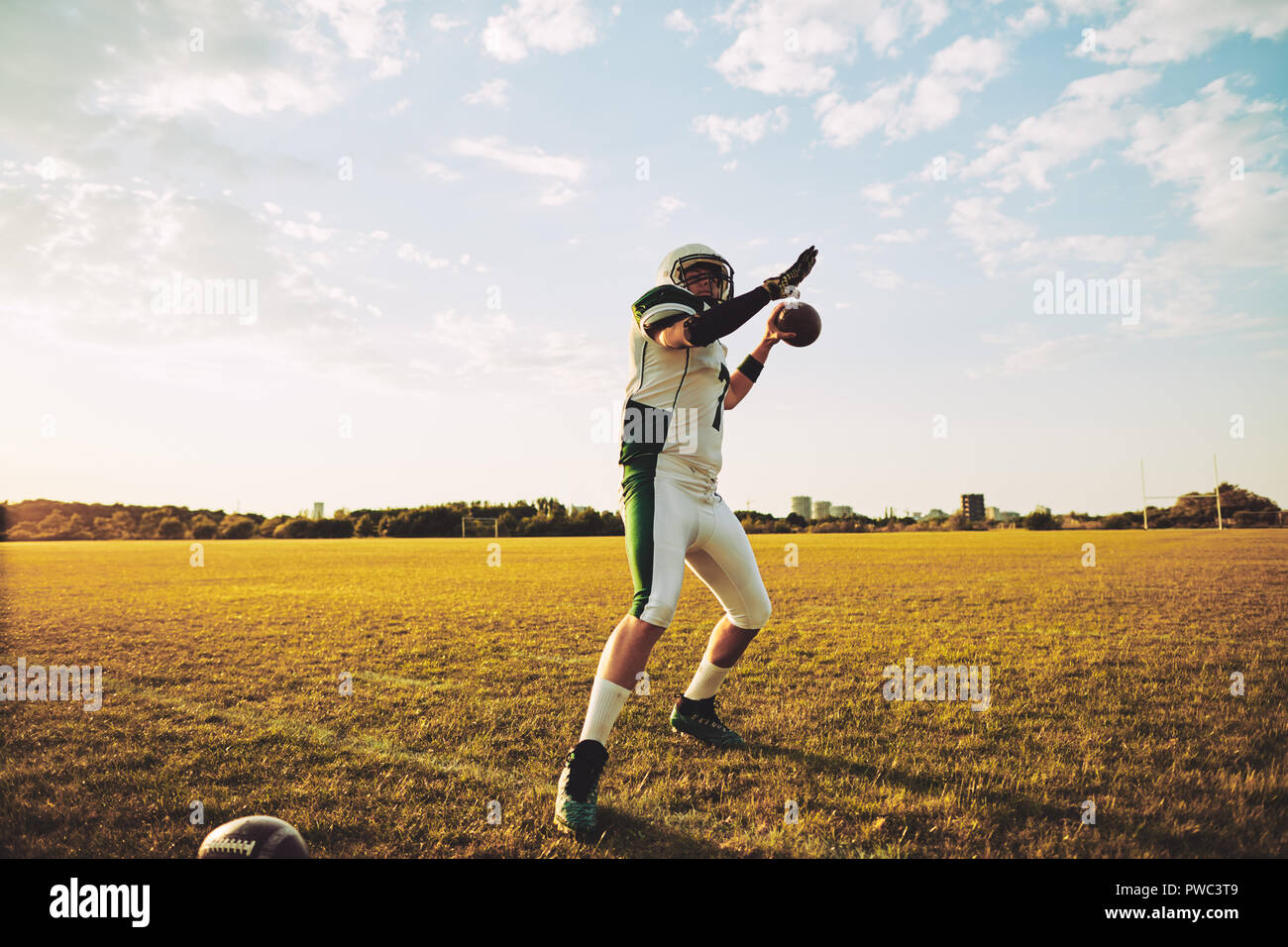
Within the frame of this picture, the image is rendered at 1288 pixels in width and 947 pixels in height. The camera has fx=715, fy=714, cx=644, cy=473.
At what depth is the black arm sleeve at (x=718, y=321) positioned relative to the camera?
3398mm

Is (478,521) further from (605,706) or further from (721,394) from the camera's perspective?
(605,706)

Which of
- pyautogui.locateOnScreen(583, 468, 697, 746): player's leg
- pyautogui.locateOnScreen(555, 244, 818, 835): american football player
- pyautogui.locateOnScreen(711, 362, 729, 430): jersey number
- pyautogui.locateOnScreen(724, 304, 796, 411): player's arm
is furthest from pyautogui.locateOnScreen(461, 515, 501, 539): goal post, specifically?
pyautogui.locateOnScreen(583, 468, 697, 746): player's leg

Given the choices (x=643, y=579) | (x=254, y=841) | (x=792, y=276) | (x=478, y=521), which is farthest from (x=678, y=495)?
(x=478, y=521)

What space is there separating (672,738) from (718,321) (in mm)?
2574

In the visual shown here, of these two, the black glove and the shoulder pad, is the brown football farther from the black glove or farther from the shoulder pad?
the shoulder pad

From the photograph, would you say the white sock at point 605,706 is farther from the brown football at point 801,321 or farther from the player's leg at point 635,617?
the brown football at point 801,321

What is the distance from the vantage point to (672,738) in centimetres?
441

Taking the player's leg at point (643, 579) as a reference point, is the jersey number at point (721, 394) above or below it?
above

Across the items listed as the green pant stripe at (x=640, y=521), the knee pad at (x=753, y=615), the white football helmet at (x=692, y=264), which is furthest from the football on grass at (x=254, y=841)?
the white football helmet at (x=692, y=264)

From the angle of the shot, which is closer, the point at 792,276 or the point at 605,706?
the point at 605,706

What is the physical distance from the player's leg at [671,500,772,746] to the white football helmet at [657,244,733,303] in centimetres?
124

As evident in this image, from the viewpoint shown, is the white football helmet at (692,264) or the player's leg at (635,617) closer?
the player's leg at (635,617)
